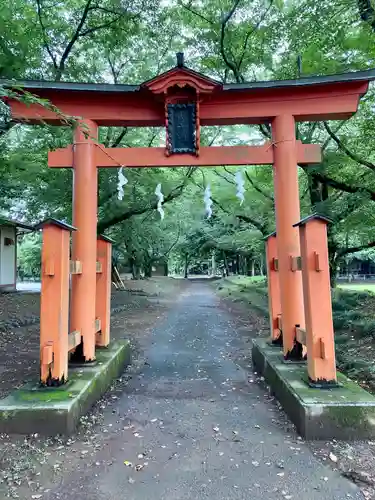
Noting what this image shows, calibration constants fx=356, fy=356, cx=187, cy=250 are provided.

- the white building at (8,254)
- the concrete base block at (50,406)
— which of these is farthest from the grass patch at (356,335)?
the white building at (8,254)

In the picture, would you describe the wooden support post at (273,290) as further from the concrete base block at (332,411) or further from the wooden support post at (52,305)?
the wooden support post at (52,305)

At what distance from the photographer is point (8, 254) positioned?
1655cm

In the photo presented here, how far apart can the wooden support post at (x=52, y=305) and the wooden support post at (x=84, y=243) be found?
Result: 33.5 inches

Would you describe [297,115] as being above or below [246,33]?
below

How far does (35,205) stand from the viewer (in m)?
12.9

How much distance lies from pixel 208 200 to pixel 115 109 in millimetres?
1873

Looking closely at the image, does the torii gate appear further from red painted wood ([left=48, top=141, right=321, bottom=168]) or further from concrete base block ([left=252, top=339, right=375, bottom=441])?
concrete base block ([left=252, top=339, right=375, bottom=441])

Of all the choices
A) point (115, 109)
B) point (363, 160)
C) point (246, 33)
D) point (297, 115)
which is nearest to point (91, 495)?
point (115, 109)

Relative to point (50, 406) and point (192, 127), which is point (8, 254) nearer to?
point (192, 127)

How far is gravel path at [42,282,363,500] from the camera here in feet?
8.32

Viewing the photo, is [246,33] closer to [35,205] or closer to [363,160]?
[363,160]

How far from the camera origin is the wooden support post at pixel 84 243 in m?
4.72

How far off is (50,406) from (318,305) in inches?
112

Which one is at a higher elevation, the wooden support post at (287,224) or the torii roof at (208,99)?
the torii roof at (208,99)
